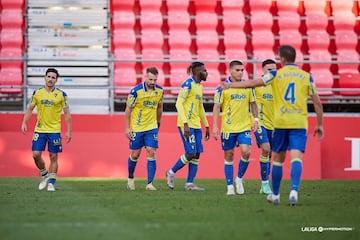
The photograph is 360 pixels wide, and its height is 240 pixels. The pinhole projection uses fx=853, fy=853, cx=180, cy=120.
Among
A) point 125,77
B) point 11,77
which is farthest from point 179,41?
point 11,77

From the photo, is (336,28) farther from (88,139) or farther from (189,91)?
(189,91)

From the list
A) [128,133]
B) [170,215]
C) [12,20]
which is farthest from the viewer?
[12,20]

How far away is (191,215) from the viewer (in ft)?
29.6

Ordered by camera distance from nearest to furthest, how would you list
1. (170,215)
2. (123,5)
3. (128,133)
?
(170,215), (128,133), (123,5)

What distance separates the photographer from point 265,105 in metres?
13.3

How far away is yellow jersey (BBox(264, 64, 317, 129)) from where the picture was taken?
399 inches

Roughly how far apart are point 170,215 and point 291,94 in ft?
7.37

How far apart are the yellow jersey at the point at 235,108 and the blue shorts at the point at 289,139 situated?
86.8 inches

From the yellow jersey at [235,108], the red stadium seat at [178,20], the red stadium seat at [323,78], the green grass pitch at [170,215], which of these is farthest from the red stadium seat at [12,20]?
the yellow jersey at [235,108]

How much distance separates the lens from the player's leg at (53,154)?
13.4 metres

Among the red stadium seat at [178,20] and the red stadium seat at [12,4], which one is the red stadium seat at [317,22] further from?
the red stadium seat at [12,4]

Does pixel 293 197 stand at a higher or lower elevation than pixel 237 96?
lower

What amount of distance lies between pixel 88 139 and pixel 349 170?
5.72 meters

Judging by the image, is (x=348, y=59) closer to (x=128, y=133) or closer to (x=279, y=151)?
(x=128, y=133)
